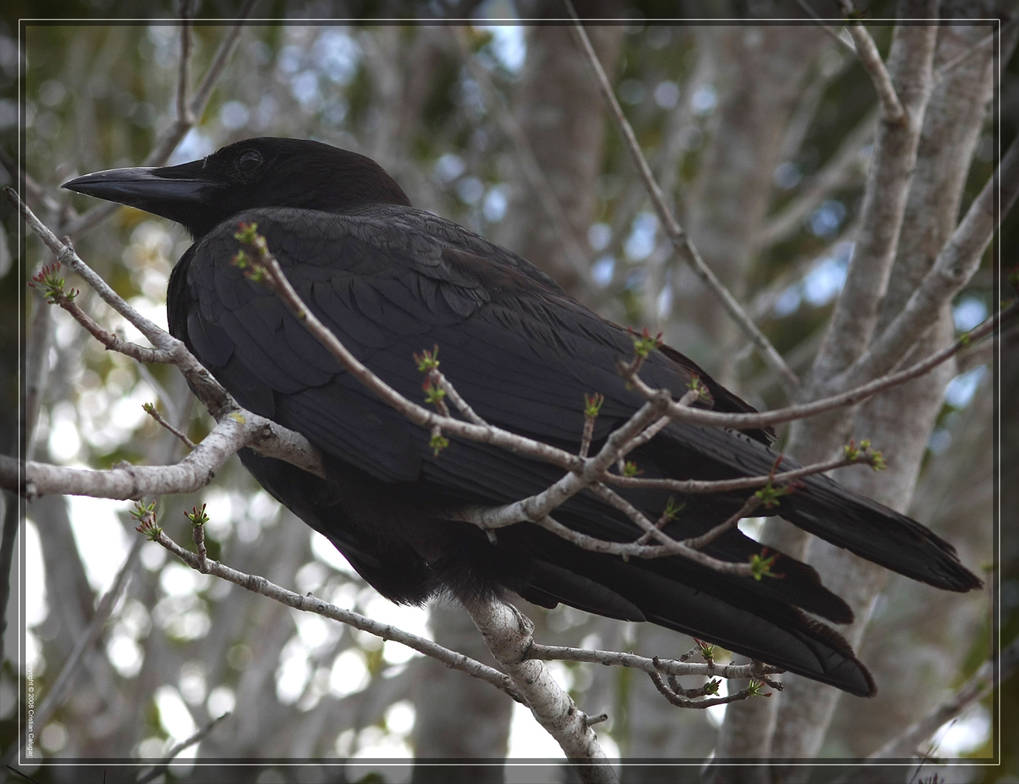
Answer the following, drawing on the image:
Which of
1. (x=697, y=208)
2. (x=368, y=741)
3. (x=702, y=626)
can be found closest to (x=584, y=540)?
(x=702, y=626)

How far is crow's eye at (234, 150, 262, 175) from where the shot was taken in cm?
461

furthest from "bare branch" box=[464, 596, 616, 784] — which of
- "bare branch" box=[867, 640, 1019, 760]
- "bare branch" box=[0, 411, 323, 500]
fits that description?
"bare branch" box=[867, 640, 1019, 760]

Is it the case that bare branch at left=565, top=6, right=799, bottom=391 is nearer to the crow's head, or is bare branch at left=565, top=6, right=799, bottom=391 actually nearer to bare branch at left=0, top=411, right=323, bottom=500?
the crow's head

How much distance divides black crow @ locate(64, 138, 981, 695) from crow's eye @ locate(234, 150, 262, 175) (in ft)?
1.71

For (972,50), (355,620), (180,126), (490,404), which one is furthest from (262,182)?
(972,50)

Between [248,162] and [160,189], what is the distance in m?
0.37

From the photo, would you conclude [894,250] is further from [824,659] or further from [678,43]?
[678,43]

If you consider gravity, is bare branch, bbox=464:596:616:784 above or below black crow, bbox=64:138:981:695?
below

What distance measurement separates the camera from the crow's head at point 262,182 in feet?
14.8

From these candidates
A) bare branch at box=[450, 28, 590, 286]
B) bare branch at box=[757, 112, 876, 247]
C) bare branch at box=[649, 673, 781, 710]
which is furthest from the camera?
bare branch at box=[757, 112, 876, 247]

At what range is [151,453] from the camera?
795 centimetres

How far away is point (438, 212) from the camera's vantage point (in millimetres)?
8719

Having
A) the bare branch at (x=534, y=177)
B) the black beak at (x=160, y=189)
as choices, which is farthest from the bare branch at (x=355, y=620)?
the bare branch at (x=534, y=177)

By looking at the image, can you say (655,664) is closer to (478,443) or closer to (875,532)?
(875,532)
